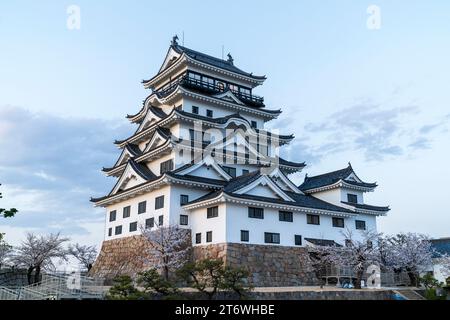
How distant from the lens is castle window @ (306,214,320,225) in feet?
105

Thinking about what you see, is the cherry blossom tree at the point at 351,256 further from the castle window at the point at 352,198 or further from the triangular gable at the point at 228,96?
the triangular gable at the point at 228,96

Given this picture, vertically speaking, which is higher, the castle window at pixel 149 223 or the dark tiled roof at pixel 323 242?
the castle window at pixel 149 223

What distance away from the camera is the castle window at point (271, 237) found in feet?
96.5

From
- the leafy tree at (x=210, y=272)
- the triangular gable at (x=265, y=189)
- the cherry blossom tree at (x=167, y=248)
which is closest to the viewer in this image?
the leafy tree at (x=210, y=272)

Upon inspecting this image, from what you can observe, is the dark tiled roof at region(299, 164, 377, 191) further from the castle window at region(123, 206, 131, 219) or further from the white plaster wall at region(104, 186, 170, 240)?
the castle window at region(123, 206, 131, 219)

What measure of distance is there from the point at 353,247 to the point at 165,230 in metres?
12.8

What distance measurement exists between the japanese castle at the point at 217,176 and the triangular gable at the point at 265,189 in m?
0.07

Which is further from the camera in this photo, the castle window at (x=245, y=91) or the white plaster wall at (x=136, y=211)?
the castle window at (x=245, y=91)

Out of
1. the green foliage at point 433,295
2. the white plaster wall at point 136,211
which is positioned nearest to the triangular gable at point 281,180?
the white plaster wall at point 136,211

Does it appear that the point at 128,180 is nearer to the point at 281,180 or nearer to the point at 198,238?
the point at 198,238

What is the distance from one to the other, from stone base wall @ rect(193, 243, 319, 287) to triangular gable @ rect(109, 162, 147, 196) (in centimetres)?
865

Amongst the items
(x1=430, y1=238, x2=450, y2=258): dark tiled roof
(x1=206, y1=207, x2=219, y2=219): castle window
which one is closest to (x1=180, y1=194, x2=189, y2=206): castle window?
(x1=206, y1=207, x2=219, y2=219): castle window

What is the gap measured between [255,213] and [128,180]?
42.2 feet
